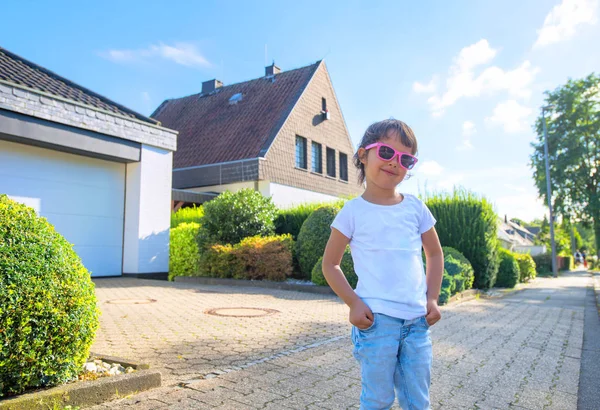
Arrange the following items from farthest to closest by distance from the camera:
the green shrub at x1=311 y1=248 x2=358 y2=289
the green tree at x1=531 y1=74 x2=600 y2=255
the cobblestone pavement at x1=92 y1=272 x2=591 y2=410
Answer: the green tree at x1=531 y1=74 x2=600 y2=255 < the green shrub at x1=311 y1=248 x2=358 y2=289 < the cobblestone pavement at x1=92 y1=272 x2=591 y2=410

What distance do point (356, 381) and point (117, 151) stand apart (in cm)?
1050

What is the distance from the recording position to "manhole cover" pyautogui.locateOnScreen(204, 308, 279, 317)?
6550 mm

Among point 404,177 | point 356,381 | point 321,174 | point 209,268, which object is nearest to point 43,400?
point 356,381

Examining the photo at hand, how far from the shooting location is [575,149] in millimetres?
34406

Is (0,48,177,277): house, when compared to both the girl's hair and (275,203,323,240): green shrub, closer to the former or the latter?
(275,203,323,240): green shrub

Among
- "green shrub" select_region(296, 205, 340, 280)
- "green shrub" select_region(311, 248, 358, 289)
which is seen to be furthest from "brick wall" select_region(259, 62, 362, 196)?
"green shrub" select_region(311, 248, 358, 289)

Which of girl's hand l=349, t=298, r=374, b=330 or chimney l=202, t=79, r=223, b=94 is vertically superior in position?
chimney l=202, t=79, r=223, b=94

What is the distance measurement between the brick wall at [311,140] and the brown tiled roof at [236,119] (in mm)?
529

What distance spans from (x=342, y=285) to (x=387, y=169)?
0.64 m

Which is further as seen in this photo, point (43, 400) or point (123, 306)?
point (123, 306)

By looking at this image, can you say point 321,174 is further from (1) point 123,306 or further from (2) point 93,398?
(2) point 93,398

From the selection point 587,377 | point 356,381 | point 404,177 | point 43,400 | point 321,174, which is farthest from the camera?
point 321,174

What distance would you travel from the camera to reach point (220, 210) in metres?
12.5

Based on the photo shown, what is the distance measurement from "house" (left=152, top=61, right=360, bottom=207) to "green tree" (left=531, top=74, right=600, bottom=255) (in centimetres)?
2065
